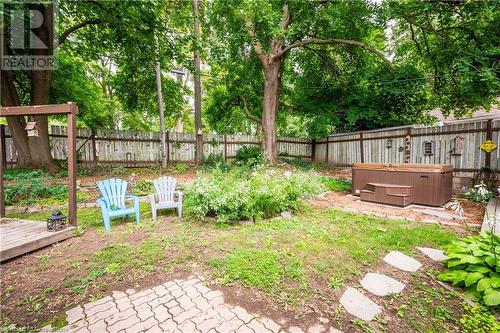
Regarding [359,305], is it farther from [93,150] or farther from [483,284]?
[93,150]

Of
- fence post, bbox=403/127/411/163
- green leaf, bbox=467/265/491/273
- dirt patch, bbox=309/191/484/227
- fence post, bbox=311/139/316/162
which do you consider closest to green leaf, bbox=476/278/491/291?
green leaf, bbox=467/265/491/273

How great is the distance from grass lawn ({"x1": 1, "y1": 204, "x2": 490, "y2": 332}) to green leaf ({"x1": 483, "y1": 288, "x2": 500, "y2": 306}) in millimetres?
208

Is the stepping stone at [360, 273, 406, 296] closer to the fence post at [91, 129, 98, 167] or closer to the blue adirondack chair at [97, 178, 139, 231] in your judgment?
the blue adirondack chair at [97, 178, 139, 231]

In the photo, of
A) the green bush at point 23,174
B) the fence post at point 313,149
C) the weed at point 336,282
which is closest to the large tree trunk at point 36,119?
the green bush at point 23,174

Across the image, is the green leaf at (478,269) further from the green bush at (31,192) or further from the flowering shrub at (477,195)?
the green bush at (31,192)

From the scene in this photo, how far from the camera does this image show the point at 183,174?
833cm

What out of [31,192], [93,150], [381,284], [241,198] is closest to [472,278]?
[381,284]

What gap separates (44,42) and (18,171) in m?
3.97

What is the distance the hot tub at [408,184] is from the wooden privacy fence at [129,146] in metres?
7.08

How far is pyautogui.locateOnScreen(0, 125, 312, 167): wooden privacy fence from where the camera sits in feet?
27.4

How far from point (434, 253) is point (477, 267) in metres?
0.70

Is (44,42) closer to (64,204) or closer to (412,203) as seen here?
(64,204)
